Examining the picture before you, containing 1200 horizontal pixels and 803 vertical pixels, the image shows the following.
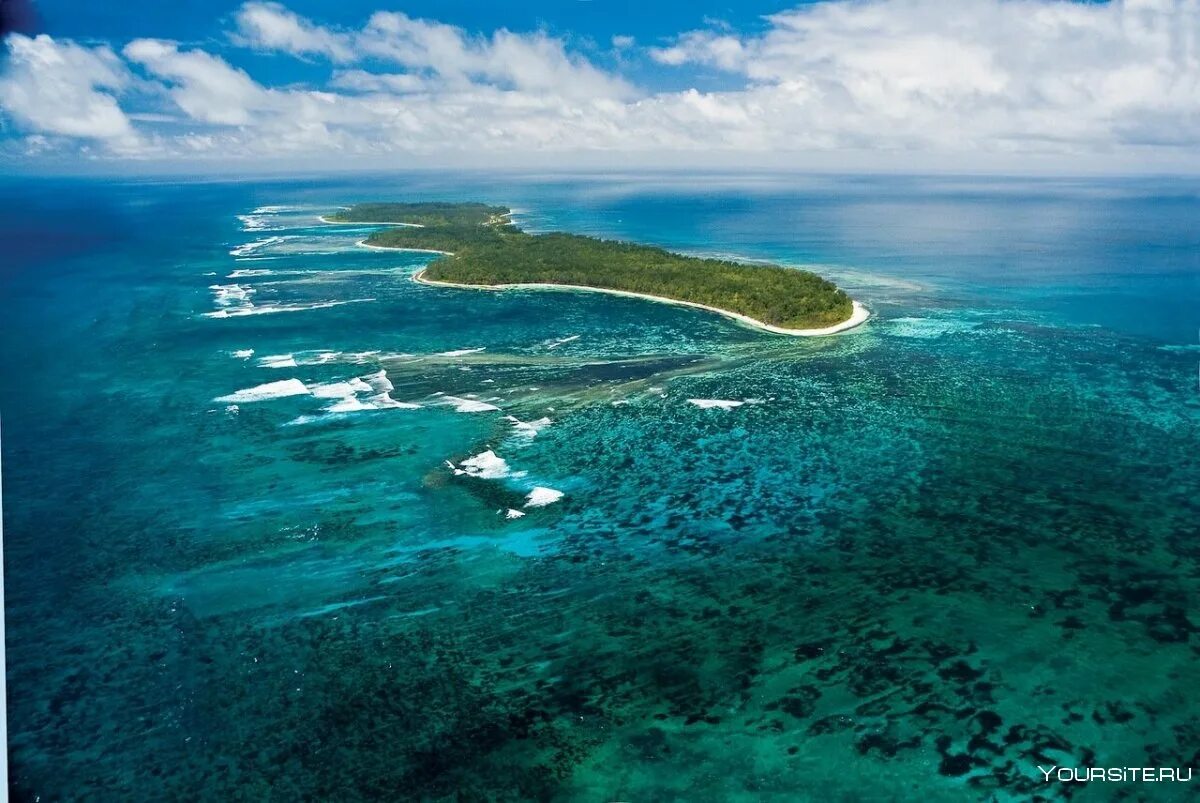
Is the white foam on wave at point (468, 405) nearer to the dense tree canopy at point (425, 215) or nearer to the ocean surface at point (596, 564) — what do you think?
the ocean surface at point (596, 564)

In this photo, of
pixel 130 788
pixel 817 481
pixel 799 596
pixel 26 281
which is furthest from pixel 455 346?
pixel 26 281

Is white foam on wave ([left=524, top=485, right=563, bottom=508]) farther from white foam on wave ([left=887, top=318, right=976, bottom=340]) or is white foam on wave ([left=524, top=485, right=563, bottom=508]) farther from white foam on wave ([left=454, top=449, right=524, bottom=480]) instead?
white foam on wave ([left=887, top=318, right=976, bottom=340])

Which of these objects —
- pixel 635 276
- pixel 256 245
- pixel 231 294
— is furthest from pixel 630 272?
pixel 256 245

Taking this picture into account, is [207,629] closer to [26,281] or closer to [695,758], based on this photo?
[695,758]

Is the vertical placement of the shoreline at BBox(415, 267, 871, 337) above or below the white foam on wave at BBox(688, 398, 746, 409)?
above

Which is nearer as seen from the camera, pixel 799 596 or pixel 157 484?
pixel 799 596

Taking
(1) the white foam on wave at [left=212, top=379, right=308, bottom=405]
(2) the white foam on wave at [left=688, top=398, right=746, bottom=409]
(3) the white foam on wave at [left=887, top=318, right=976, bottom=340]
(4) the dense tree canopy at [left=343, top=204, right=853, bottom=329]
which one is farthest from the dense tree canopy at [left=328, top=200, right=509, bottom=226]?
→ (2) the white foam on wave at [left=688, top=398, right=746, bottom=409]

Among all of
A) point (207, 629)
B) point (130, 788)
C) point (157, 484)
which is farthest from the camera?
point (157, 484)
